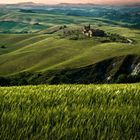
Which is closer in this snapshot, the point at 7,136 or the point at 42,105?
the point at 7,136

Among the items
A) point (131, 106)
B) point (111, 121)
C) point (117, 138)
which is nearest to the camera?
point (117, 138)

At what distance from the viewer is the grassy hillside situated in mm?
7477

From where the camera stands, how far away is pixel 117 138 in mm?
7348

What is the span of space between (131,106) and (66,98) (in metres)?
1.45

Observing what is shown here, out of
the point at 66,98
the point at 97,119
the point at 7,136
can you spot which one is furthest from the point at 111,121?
the point at 7,136

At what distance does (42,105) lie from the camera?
27.9 feet

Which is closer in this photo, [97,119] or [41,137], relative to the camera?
[41,137]

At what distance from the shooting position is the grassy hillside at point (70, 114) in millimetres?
7477

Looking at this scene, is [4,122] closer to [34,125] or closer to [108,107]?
[34,125]

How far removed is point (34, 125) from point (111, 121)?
4.96 feet

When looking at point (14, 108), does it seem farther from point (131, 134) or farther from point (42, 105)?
point (131, 134)

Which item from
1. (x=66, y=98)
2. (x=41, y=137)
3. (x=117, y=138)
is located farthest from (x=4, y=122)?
(x=117, y=138)

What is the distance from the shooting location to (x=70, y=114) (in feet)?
26.4

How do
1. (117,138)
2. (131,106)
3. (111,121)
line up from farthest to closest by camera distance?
(131,106) → (111,121) → (117,138)
